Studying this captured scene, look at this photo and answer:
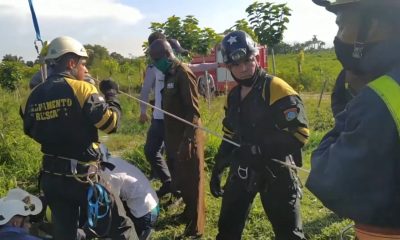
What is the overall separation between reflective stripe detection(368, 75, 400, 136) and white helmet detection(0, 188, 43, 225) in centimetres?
273

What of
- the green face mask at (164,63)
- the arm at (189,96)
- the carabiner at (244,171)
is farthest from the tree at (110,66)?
the carabiner at (244,171)

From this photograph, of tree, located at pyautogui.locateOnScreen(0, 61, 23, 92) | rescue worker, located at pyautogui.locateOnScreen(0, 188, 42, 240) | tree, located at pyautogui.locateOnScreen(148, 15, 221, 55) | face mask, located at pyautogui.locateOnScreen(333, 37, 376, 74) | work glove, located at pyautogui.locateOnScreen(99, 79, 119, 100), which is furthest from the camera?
tree, located at pyautogui.locateOnScreen(0, 61, 23, 92)

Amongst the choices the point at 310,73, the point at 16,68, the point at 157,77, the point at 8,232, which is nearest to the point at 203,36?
the point at 157,77

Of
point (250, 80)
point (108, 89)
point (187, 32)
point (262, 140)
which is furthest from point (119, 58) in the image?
point (262, 140)

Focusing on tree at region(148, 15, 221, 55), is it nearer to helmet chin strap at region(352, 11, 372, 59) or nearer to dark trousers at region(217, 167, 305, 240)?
dark trousers at region(217, 167, 305, 240)

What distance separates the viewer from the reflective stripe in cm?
135

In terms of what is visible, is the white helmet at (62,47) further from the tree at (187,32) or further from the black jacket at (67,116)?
the tree at (187,32)

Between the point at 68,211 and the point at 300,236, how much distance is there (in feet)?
5.62

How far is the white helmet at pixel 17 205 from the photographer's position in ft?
10.7

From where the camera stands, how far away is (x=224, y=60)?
3486 mm

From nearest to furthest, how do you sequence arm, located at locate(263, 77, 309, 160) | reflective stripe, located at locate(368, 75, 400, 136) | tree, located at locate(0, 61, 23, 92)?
1. reflective stripe, located at locate(368, 75, 400, 136)
2. arm, located at locate(263, 77, 309, 160)
3. tree, located at locate(0, 61, 23, 92)

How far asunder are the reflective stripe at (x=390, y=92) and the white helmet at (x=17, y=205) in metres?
2.73

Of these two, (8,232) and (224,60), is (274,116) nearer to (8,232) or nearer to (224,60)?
(224,60)

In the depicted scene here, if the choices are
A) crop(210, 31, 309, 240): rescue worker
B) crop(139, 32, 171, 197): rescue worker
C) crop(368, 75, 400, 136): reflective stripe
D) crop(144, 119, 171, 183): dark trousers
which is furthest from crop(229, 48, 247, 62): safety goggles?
crop(144, 119, 171, 183): dark trousers
